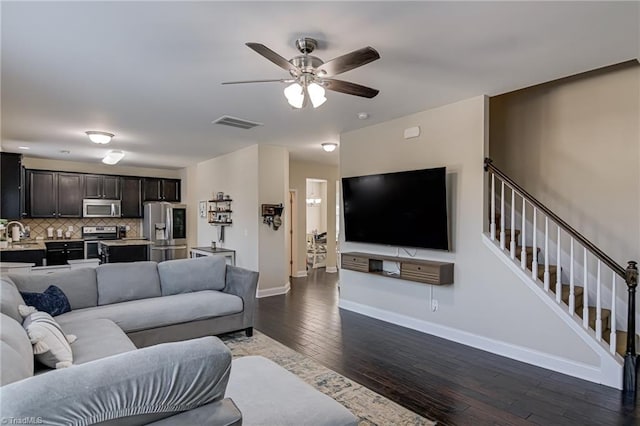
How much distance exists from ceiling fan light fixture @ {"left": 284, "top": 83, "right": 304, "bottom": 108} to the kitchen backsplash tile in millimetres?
7943

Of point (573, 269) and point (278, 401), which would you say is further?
point (573, 269)

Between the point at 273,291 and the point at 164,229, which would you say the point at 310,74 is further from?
the point at 164,229

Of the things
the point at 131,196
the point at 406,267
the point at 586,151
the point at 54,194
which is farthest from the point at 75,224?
the point at 586,151

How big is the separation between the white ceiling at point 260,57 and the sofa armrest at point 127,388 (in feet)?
6.48

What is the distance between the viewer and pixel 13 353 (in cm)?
164

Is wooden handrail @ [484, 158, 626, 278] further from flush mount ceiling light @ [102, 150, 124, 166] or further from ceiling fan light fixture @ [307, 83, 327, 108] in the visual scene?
flush mount ceiling light @ [102, 150, 124, 166]

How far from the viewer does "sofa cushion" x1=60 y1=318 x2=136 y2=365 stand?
7.93ft

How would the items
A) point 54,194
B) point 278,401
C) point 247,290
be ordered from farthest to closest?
point 54,194, point 247,290, point 278,401

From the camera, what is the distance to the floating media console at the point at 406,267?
13.3 feet

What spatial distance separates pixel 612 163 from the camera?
378cm

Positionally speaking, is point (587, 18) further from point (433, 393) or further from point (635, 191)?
point (433, 393)

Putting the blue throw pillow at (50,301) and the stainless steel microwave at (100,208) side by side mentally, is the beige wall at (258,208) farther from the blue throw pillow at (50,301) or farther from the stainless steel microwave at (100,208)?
the stainless steel microwave at (100,208)

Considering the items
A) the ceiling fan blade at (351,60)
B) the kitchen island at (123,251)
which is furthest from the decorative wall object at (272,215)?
the ceiling fan blade at (351,60)

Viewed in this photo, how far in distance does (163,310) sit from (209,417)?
2.64 metres
